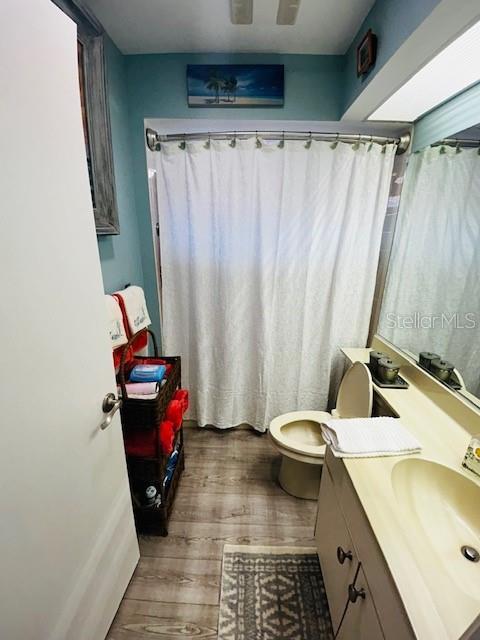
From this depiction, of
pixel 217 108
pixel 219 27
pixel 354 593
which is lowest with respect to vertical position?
pixel 354 593

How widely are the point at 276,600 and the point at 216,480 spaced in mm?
666

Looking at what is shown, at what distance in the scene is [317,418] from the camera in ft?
5.42

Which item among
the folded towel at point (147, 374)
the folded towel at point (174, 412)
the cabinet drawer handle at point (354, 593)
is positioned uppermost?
the folded towel at point (147, 374)

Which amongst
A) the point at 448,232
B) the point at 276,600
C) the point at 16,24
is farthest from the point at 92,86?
the point at 276,600

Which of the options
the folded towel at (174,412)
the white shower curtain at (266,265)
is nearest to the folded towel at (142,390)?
the folded towel at (174,412)

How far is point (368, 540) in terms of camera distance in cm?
69

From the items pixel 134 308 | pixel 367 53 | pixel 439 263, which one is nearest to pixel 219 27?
pixel 367 53

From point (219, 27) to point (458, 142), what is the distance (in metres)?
1.27

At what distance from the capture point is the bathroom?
61 centimetres

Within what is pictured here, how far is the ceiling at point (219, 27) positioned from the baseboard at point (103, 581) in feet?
6.86

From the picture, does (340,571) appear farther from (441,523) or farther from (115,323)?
(115,323)

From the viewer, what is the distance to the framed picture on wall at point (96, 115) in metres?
1.07

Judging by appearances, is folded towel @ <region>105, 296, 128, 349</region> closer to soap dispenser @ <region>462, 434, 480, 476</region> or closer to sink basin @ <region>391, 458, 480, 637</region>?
sink basin @ <region>391, 458, 480, 637</region>

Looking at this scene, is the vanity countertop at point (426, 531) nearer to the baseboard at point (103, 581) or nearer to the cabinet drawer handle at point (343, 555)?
the cabinet drawer handle at point (343, 555)
